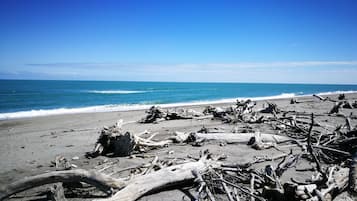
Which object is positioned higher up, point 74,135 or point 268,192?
point 268,192

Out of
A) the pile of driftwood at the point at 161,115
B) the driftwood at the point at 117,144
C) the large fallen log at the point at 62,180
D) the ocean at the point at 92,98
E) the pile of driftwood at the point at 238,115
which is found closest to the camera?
the large fallen log at the point at 62,180

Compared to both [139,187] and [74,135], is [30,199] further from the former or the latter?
[74,135]

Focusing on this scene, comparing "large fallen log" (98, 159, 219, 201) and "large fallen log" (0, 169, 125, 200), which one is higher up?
"large fallen log" (0, 169, 125, 200)

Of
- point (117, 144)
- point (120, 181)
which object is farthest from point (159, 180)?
point (117, 144)

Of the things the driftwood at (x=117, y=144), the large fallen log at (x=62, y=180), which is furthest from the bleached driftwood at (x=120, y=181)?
the driftwood at (x=117, y=144)

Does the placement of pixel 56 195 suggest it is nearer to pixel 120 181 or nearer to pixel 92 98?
pixel 120 181

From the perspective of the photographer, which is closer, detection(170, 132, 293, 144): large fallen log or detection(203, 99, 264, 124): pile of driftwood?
detection(170, 132, 293, 144): large fallen log

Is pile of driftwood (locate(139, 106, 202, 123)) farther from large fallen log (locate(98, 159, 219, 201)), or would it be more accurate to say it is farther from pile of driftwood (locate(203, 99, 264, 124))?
large fallen log (locate(98, 159, 219, 201))

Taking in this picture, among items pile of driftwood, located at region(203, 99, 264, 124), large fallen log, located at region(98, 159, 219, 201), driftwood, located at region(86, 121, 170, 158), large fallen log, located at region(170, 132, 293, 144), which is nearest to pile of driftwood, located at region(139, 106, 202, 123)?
pile of driftwood, located at region(203, 99, 264, 124)

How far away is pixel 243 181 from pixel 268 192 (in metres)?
0.78

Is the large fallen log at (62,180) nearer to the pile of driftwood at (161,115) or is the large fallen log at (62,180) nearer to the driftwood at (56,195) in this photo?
the driftwood at (56,195)

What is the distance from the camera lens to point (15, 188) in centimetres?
334

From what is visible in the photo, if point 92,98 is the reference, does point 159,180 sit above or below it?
above

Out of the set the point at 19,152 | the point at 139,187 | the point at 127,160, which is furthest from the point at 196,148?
the point at 19,152
